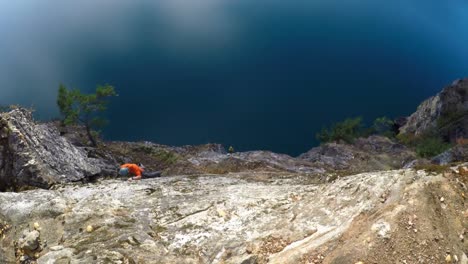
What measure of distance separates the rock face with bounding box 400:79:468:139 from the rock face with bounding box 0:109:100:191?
69.5 meters

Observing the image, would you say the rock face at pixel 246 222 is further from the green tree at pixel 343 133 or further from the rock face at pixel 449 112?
the rock face at pixel 449 112

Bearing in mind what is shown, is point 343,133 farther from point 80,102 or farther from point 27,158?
point 27,158

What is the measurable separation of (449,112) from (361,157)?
36.1m

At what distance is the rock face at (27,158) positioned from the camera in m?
Result: 23.9

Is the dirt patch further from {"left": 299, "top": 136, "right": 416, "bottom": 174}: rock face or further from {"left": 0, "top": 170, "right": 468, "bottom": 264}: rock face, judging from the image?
Result: {"left": 299, "top": 136, "right": 416, "bottom": 174}: rock face

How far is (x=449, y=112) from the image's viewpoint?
82438mm

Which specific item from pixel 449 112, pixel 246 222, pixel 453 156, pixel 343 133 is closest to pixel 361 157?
pixel 453 156

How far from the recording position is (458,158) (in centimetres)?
4128

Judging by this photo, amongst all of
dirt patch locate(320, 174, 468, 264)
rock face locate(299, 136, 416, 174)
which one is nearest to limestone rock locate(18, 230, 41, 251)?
dirt patch locate(320, 174, 468, 264)

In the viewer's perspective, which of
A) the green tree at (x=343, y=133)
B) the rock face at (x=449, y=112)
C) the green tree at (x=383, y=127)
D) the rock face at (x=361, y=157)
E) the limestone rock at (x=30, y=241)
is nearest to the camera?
the limestone rock at (x=30, y=241)

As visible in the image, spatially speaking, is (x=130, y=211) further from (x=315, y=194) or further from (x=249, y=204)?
(x=315, y=194)

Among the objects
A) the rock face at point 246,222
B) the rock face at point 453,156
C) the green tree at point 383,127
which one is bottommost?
the green tree at point 383,127

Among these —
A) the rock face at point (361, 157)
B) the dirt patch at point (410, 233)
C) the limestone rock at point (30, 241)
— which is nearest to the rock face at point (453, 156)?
the rock face at point (361, 157)

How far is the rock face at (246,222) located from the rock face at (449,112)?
67.9 m
